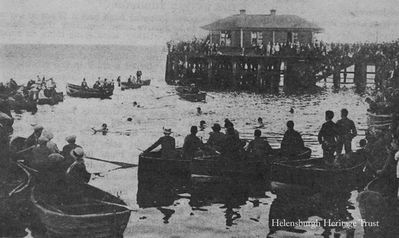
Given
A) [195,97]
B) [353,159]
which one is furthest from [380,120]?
[195,97]

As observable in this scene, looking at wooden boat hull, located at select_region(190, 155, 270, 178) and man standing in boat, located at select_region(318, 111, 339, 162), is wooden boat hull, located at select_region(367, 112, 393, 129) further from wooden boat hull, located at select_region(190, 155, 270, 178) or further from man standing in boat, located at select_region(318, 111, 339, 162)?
wooden boat hull, located at select_region(190, 155, 270, 178)

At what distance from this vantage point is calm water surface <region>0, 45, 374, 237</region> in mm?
10242

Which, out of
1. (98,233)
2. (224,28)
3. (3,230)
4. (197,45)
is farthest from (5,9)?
(197,45)

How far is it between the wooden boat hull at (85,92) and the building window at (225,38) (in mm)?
9334

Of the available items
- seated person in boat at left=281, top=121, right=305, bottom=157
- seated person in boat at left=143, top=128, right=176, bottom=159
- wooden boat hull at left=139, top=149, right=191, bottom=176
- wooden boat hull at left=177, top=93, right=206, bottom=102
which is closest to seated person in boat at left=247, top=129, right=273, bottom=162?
seated person in boat at left=281, top=121, right=305, bottom=157

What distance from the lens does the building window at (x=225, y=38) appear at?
38425mm

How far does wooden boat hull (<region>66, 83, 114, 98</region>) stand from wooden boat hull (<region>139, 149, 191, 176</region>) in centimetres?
2206

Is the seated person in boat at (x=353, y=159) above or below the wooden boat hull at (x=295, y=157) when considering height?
above

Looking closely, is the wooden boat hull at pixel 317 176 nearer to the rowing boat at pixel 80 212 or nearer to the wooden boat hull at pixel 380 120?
the rowing boat at pixel 80 212

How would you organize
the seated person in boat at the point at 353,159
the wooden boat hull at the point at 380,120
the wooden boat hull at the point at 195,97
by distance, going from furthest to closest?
the wooden boat hull at the point at 195,97 < the wooden boat hull at the point at 380,120 < the seated person in boat at the point at 353,159

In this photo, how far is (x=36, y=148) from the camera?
33.9 ft

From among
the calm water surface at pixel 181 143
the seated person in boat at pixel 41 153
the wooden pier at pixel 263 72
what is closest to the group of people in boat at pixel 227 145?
the calm water surface at pixel 181 143

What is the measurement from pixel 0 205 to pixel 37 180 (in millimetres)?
885

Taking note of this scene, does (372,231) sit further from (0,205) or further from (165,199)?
(0,205)
